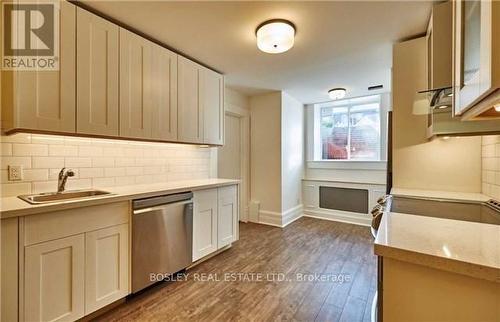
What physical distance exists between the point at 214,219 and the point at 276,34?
204cm

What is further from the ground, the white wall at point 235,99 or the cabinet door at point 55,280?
the white wall at point 235,99

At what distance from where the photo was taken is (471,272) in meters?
0.69

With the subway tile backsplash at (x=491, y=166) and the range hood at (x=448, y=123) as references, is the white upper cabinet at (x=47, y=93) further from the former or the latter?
the subway tile backsplash at (x=491, y=166)

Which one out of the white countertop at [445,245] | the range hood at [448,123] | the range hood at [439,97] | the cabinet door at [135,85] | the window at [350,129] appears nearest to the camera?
the white countertop at [445,245]

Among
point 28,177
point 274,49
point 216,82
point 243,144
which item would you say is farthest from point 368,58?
point 28,177

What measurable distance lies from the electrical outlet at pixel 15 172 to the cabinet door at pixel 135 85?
2.39ft

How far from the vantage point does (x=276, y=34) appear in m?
1.99

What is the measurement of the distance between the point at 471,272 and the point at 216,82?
298 cm

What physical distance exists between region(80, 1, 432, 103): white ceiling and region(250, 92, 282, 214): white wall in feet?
3.22

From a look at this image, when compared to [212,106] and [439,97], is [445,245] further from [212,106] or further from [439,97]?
[212,106]

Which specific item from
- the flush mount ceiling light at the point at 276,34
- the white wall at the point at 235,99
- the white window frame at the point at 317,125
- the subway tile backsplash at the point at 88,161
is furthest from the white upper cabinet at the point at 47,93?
the white window frame at the point at 317,125

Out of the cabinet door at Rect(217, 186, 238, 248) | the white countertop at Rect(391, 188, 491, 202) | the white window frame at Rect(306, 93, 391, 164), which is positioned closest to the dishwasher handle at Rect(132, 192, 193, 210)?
the cabinet door at Rect(217, 186, 238, 248)

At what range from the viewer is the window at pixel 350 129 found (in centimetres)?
438

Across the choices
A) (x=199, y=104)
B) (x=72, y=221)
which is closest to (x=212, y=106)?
(x=199, y=104)
